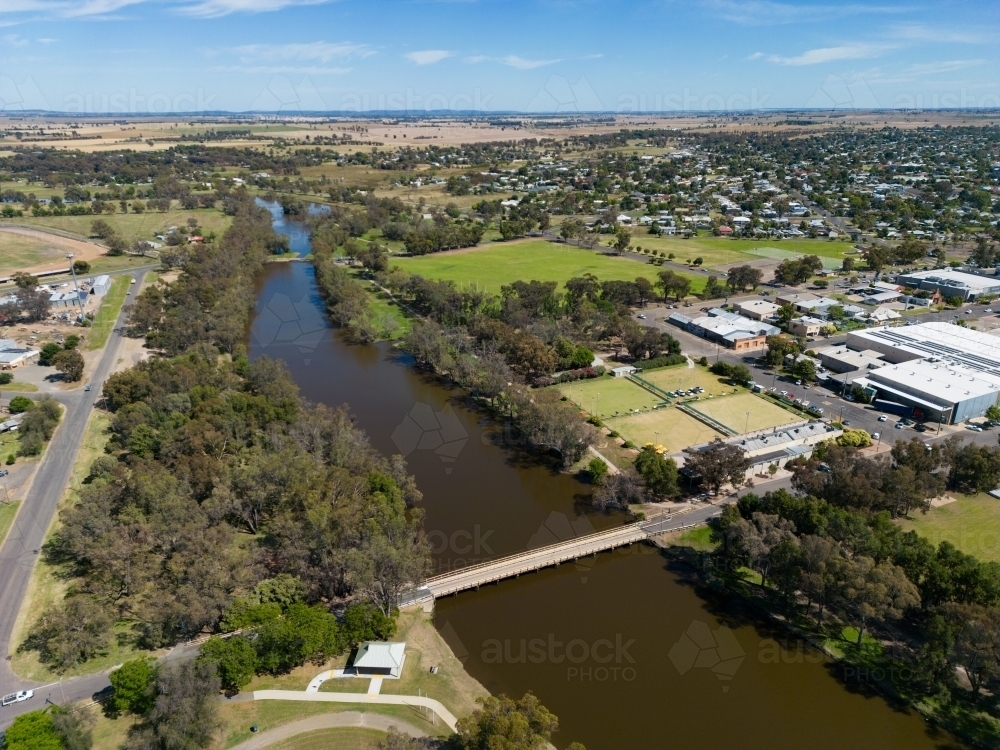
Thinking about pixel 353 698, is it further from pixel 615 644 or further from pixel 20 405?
pixel 20 405

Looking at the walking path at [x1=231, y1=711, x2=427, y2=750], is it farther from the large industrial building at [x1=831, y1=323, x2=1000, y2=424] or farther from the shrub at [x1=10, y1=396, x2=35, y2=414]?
the large industrial building at [x1=831, y1=323, x2=1000, y2=424]

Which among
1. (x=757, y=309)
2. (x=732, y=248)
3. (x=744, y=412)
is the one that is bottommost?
(x=744, y=412)

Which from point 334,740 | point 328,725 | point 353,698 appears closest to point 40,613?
point 328,725

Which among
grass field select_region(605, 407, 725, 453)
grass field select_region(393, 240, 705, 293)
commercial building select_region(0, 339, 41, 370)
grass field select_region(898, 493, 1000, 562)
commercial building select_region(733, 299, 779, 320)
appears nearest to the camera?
grass field select_region(898, 493, 1000, 562)

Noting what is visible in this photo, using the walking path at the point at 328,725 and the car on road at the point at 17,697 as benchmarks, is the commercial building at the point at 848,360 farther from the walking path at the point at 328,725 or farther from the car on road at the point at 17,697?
the car on road at the point at 17,697

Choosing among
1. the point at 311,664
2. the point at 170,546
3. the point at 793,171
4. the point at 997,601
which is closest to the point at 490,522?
the point at 311,664

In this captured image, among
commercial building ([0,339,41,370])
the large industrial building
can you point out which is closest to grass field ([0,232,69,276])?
commercial building ([0,339,41,370])
